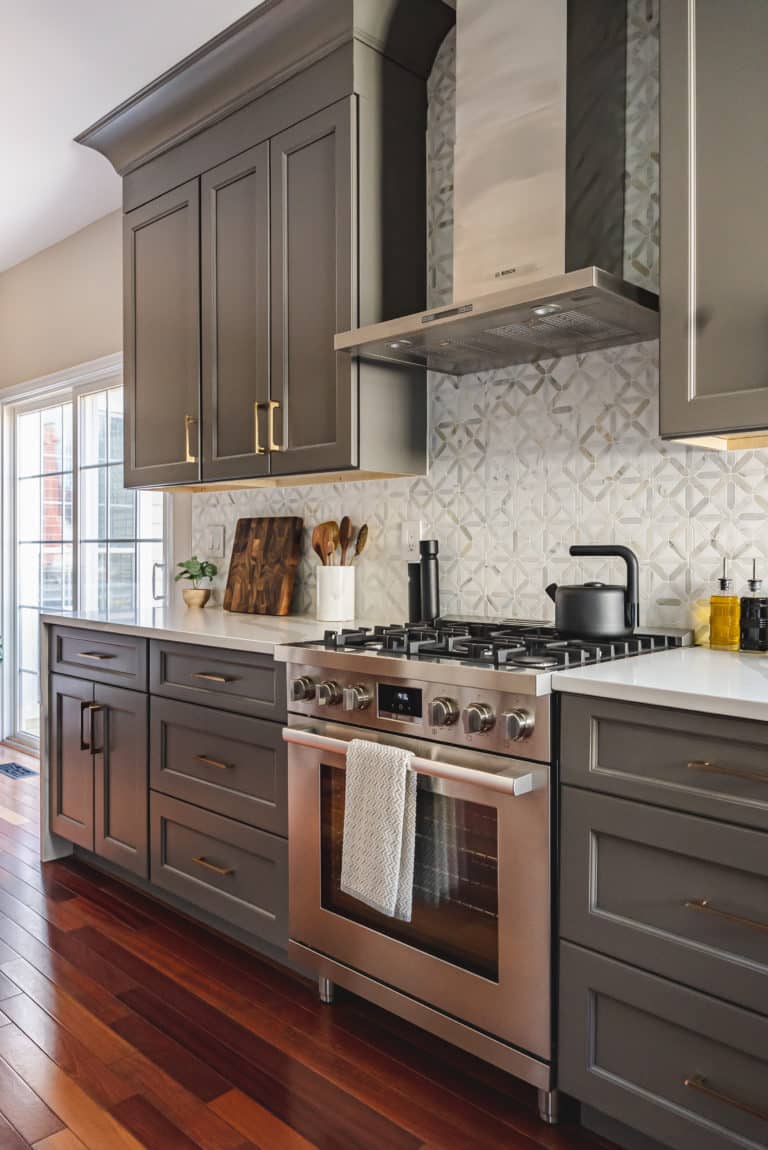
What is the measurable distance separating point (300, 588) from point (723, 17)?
2129mm

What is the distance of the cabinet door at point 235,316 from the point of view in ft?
8.96

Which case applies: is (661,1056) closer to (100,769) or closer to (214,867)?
(214,867)

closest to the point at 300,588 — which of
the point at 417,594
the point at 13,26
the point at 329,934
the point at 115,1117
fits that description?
the point at 417,594

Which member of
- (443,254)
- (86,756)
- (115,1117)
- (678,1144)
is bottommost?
(115,1117)

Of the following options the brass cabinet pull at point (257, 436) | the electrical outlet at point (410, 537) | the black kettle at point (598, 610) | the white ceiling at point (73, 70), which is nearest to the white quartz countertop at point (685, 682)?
the black kettle at point (598, 610)

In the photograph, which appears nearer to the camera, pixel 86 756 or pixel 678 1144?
pixel 678 1144

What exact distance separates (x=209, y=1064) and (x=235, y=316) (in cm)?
217

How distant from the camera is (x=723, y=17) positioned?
1678 mm

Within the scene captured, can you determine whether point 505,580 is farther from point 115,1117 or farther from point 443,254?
point 115,1117

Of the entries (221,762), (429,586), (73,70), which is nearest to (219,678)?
(221,762)

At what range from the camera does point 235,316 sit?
285cm

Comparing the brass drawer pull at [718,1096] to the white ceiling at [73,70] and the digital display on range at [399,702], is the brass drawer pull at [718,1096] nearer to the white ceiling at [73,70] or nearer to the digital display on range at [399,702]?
the digital display on range at [399,702]

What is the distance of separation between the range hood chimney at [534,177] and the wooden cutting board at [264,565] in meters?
1.07

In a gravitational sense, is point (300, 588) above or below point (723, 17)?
below
